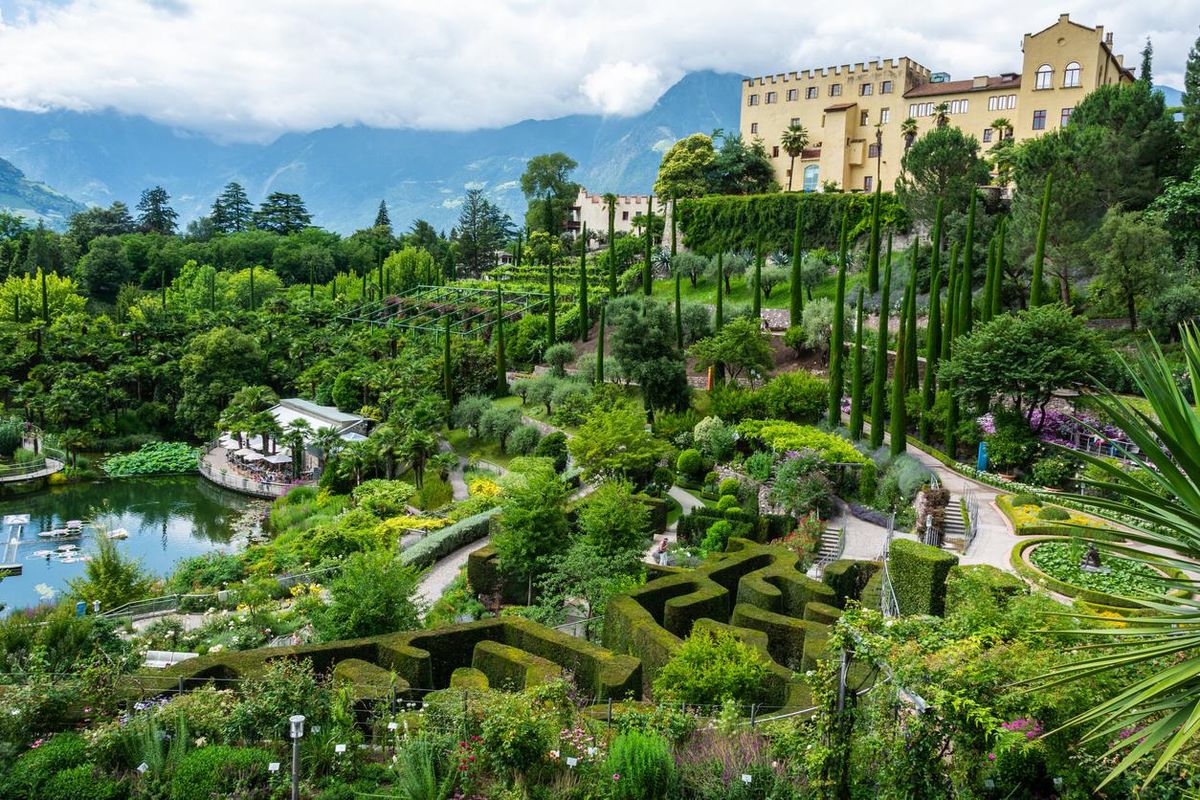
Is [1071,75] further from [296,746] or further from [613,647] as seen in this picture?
[296,746]

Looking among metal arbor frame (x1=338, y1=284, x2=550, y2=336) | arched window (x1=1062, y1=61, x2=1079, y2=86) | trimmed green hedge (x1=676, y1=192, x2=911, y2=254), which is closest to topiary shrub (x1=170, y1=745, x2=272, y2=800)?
metal arbor frame (x1=338, y1=284, x2=550, y2=336)

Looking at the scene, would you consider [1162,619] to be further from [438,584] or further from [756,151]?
[756,151]

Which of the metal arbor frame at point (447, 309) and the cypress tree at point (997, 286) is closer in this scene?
the cypress tree at point (997, 286)

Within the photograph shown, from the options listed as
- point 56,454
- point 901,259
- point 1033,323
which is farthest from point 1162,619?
point 56,454

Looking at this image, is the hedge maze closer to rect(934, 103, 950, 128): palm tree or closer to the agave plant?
the agave plant

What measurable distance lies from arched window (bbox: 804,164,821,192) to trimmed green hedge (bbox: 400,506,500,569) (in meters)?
45.4

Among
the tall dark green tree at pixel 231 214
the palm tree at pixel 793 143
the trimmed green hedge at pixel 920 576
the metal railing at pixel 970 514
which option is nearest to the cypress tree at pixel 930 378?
the metal railing at pixel 970 514

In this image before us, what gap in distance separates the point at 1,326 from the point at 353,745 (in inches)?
2167

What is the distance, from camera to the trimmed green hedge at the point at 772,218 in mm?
54969

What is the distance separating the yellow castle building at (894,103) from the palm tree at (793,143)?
12.8 inches

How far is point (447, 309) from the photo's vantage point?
60.9 metres

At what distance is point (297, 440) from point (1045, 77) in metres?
49.1

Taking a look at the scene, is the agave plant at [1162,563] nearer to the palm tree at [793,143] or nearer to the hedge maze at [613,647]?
the hedge maze at [613,647]

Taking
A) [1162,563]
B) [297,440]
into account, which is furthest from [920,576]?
[297,440]
